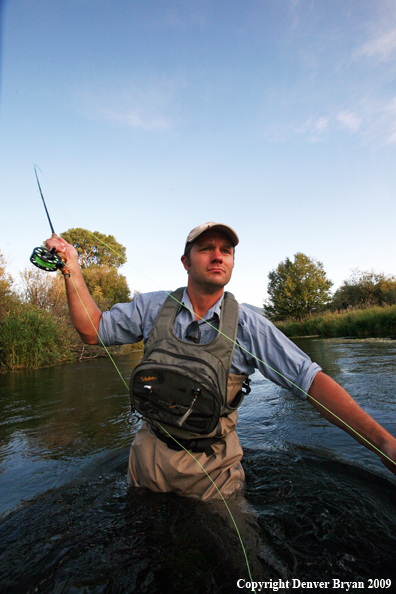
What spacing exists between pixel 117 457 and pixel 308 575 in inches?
72.7

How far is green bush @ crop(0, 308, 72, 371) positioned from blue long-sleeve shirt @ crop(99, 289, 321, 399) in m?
8.49

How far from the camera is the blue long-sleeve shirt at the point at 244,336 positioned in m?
2.06

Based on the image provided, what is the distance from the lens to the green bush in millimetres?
9367

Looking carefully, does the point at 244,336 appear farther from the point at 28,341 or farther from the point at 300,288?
the point at 300,288

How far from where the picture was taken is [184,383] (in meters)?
1.85

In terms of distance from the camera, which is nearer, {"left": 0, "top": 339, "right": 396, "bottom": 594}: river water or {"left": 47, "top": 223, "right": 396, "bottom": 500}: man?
{"left": 0, "top": 339, "right": 396, "bottom": 594}: river water

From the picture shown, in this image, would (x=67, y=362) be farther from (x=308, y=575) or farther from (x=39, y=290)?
(x=308, y=575)

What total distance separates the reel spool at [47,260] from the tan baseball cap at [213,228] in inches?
36.3

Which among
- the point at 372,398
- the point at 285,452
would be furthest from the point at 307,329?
the point at 285,452

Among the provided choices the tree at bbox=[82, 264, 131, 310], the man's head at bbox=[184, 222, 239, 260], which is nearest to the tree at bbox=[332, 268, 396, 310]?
the tree at bbox=[82, 264, 131, 310]

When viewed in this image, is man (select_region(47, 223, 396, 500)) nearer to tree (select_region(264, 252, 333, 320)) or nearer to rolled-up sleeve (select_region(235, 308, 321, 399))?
rolled-up sleeve (select_region(235, 308, 321, 399))

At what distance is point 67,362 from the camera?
11.8 metres

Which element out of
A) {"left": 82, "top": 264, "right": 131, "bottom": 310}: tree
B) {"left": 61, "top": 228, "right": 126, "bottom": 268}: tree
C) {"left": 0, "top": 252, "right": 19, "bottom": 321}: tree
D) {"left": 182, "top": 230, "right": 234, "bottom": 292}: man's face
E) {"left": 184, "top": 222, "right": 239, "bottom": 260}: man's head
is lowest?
{"left": 182, "top": 230, "right": 234, "bottom": 292}: man's face

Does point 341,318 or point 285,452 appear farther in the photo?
point 341,318
